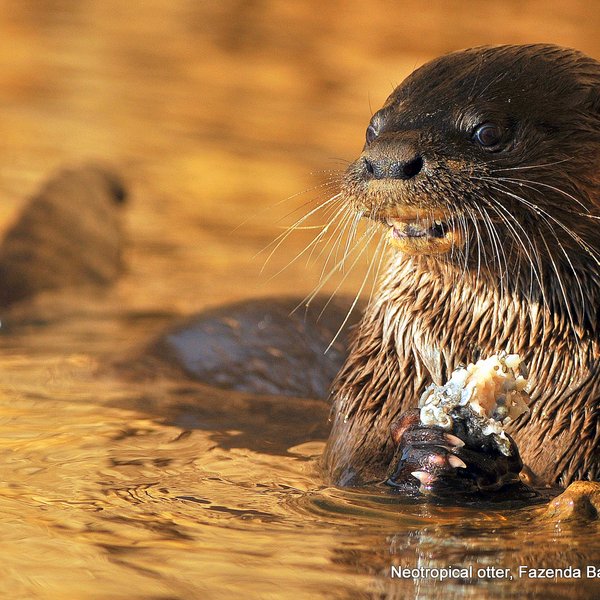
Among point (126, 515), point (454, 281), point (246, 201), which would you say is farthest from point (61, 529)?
point (246, 201)

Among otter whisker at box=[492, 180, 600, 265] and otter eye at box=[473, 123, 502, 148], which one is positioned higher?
otter eye at box=[473, 123, 502, 148]

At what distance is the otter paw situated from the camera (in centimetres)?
310

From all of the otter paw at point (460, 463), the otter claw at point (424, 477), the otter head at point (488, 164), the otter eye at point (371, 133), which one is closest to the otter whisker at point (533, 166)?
the otter head at point (488, 164)

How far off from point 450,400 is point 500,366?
0.14 metres

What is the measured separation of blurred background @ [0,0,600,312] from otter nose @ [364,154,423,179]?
377cm

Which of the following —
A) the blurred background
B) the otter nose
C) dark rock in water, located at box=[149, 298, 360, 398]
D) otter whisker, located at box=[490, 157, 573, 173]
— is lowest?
dark rock in water, located at box=[149, 298, 360, 398]

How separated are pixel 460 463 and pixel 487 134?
2.36 ft

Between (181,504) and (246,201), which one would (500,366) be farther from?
(246,201)

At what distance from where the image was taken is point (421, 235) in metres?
3.09

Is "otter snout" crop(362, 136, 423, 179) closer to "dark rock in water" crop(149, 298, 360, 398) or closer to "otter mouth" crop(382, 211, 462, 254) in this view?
"otter mouth" crop(382, 211, 462, 254)

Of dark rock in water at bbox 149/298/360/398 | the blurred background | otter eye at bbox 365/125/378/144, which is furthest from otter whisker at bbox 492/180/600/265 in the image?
the blurred background

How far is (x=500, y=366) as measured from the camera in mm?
3146

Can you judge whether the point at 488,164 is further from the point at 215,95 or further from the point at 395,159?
the point at 215,95

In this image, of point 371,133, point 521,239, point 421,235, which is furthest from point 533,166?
point 371,133
